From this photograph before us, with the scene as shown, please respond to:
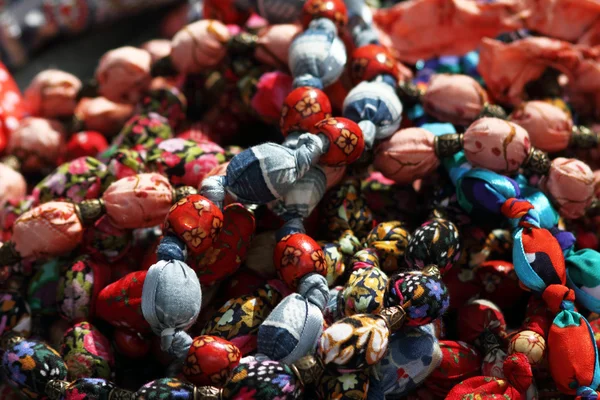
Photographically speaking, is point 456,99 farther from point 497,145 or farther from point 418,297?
point 418,297

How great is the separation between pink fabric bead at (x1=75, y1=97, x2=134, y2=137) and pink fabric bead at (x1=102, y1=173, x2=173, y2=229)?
0.95 ft

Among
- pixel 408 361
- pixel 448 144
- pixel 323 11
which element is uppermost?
pixel 323 11

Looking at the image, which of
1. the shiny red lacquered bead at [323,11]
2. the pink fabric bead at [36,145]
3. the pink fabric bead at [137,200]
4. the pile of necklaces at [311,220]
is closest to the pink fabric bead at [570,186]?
the pile of necklaces at [311,220]

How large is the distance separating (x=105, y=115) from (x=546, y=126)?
2.11ft

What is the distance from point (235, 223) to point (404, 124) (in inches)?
12.1

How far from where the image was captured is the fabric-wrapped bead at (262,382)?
598mm

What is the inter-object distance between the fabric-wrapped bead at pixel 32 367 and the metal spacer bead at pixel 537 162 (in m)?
0.57

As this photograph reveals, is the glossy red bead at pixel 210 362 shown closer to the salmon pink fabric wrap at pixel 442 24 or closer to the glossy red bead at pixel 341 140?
the glossy red bead at pixel 341 140

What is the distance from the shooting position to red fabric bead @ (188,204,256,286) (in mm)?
713

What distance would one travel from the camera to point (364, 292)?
0.67 metres

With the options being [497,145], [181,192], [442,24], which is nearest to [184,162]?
[181,192]

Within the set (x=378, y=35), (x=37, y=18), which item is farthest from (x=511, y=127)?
(x=37, y=18)

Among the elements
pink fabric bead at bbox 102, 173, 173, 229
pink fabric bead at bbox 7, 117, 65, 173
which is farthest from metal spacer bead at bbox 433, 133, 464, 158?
pink fabric bead at bbox 7, 117, 65, 173

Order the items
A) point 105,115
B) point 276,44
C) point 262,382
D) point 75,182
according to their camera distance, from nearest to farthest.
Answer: point 262,382, point 75,182, point 276,44, point 105,115
